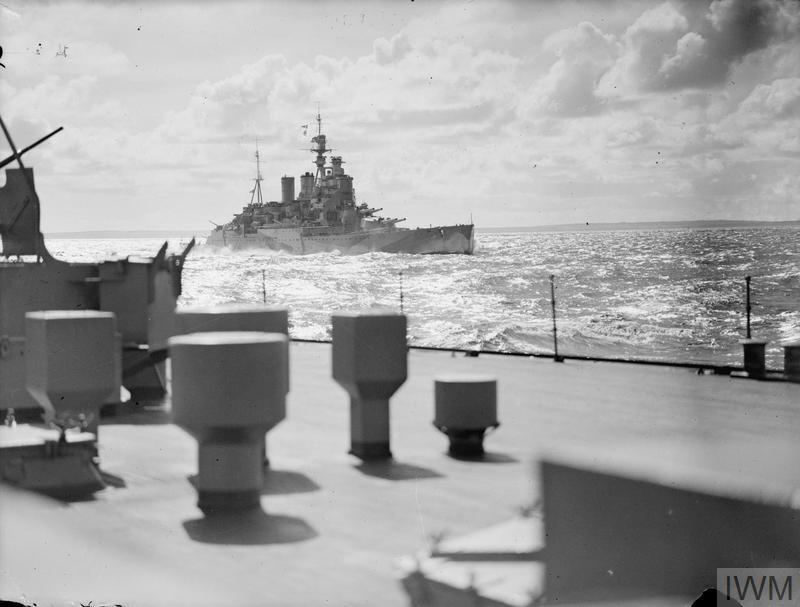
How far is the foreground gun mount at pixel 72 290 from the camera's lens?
6.06 meters

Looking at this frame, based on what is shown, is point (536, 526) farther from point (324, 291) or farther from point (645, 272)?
point (645, 272)

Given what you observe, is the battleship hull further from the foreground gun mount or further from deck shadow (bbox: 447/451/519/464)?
deck shadow (bbox: 447/451/519/464)

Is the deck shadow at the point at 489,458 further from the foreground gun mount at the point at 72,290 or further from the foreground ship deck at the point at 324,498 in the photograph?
the foreground gun mount at the point at 72,290

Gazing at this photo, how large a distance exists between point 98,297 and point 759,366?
196 inches

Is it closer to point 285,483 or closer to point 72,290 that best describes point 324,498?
point 285,483

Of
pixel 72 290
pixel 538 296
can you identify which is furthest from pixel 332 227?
pixel 72 290

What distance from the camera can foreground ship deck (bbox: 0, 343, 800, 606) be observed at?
8.75ft

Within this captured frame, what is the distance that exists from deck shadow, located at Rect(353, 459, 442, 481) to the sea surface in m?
3.26

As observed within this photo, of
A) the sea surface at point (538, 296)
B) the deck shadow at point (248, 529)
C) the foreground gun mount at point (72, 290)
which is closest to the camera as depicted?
the deck shadow at point (248, 529)

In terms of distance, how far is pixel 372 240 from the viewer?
3061 inches

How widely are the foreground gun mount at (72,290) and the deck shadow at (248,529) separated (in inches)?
101

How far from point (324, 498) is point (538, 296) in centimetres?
4271

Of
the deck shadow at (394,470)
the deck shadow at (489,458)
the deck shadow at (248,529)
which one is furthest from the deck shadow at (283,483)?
the deck shadow at (489,458)

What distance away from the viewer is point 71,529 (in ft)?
10.5
